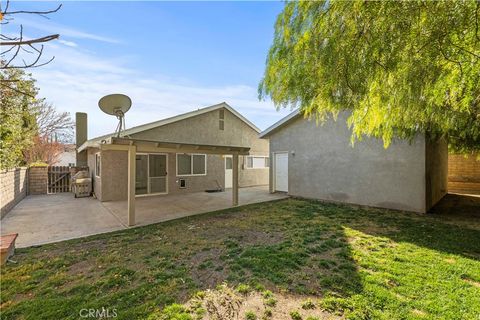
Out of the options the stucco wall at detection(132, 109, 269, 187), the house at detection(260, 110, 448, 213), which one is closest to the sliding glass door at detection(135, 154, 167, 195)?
the stucco wall at detection(132, 109, 269, 187)

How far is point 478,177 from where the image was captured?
14.3 meters

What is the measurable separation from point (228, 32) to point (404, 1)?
625 cm

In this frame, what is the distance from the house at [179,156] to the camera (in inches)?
364

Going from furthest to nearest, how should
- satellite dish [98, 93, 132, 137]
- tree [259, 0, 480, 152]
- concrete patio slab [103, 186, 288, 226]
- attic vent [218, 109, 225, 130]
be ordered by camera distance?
attic vent [218, 109, 225, 130], concrete patio slab [103, 186, 288, 226], satellite dish [98, 93, 132, 137], tree [259, 0, 480, 152]

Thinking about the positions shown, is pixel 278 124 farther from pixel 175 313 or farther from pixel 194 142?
pixel 175 313

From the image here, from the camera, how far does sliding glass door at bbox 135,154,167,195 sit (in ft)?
37.0

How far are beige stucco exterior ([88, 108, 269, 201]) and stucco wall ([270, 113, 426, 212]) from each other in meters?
3.51

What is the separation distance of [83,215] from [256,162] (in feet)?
36.9

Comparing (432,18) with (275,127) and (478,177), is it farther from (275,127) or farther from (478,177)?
(478,177)

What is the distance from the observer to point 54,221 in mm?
6898

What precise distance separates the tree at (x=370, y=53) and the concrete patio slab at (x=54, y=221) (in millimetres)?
5926

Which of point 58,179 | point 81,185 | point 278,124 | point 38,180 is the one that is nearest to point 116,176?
point 81,185

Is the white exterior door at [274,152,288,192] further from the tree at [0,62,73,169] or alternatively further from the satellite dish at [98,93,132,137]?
the tree at [0,62,73,169]

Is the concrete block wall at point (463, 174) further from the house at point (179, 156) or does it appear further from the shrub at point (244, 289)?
the shrub at point (244, 289)
